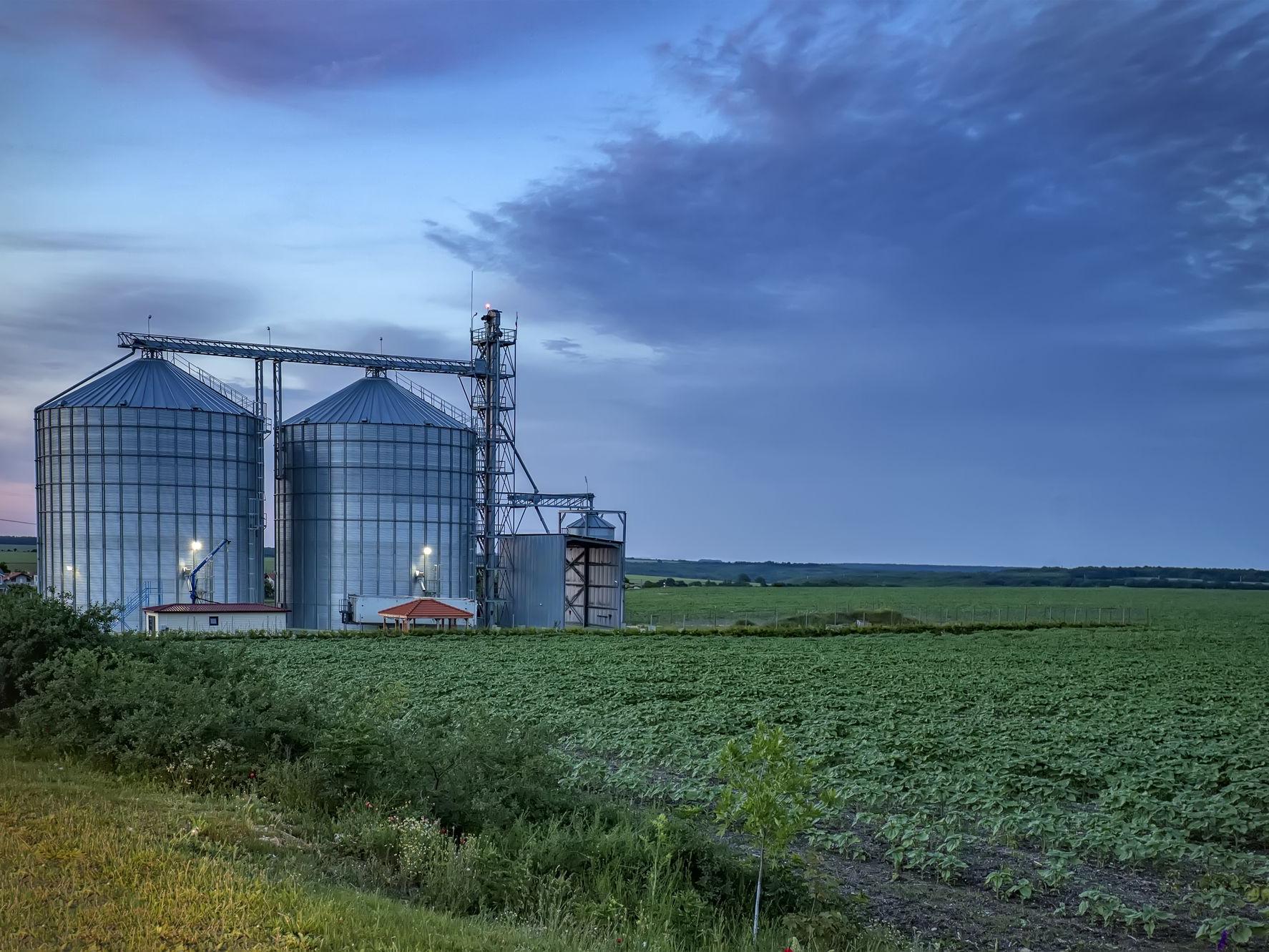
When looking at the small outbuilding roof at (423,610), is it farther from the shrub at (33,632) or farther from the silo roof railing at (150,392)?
the shrub at (33,632)

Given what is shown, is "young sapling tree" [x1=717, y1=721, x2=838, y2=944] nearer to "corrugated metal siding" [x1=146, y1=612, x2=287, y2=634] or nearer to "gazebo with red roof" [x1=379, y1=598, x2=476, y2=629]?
"corrugated metal siding" [x1=146, y1=612, x2=287, y2=634]

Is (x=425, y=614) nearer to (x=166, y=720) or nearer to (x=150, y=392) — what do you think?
(x=150, y=392)

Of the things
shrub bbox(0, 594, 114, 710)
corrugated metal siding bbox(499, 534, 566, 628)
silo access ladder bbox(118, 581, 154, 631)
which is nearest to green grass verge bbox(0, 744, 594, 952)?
shrub bbox(0, 594, 114, 710)

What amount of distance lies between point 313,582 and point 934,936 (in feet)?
181

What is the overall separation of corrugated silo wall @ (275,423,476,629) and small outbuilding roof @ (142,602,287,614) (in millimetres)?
5755

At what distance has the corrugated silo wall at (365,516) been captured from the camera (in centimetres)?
6019

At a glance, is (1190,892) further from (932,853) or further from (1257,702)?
(1257,702)

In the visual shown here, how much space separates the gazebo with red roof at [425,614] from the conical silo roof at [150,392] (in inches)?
634

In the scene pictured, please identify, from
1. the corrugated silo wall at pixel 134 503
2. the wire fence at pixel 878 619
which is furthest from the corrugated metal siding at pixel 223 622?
the wire fence at pixel 878 619

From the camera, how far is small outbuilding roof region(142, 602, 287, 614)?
167 feet

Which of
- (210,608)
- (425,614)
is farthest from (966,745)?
(210,608)

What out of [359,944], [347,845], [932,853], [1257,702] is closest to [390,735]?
[347,845]

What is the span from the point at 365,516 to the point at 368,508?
1.86ft

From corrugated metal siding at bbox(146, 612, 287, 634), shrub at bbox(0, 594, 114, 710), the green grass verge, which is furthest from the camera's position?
corrugated metal siding at bbox(146, 612, 287, 634)
